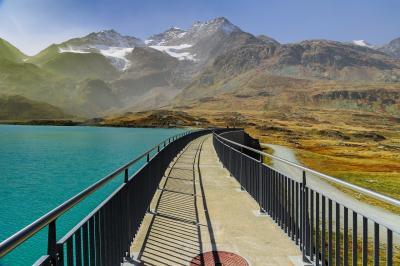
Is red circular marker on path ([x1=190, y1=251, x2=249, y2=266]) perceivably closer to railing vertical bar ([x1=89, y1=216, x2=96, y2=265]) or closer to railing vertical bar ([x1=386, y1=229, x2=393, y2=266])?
railing vertical bar ([x1=89, y1=216, x2=96, y2=265])

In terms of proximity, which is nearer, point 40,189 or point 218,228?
point 218,228

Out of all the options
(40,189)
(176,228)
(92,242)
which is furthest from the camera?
(40,189)

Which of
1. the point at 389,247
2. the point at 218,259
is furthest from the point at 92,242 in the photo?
the point at 389,247

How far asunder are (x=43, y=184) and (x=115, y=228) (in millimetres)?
26108

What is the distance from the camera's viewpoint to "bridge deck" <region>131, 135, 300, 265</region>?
6.69 m

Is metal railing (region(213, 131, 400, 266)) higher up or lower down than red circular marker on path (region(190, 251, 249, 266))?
higher up

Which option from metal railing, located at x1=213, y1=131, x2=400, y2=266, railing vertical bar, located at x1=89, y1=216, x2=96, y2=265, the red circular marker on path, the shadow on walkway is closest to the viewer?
metal railing, located at x1=213, y1=131, x2=400, y2=266

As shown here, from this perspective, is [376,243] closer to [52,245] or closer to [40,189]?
[52,245]

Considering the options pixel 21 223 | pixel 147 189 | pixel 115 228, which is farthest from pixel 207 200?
pixel 21 223

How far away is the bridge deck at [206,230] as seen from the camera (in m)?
6.69

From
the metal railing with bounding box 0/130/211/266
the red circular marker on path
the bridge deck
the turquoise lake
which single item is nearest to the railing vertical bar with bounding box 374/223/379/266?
the bridge deck

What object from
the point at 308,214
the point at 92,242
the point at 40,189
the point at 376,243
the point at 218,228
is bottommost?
the point at 40,189

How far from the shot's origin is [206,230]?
26.8ft

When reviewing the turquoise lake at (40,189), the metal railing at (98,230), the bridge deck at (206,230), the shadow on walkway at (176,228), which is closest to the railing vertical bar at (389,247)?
the bridge deck at (206,230)
